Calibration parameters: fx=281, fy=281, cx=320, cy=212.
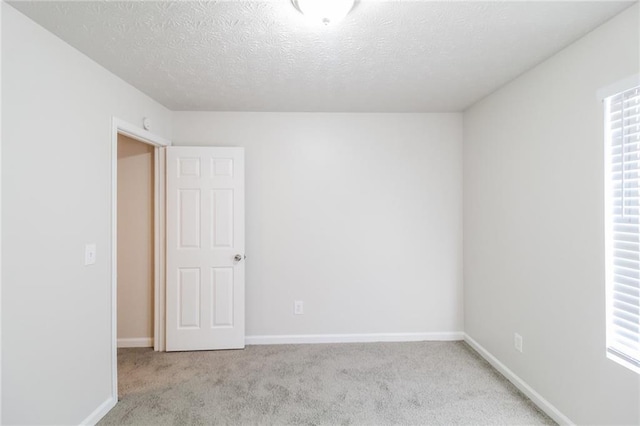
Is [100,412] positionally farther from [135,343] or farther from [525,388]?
[525,388]

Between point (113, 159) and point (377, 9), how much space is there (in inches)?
79.9

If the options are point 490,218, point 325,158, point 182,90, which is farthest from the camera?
point 325,158

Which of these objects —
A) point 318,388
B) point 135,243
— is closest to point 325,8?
point 318,388

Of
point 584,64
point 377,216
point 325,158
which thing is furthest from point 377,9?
point 377,216

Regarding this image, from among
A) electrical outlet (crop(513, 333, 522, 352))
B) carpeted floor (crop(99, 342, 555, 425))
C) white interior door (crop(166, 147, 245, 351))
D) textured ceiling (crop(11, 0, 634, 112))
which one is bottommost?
carpeted floor (crop(99, 342, 555, 425))

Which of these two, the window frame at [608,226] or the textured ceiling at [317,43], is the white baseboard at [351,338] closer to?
the window frame at [608,226]

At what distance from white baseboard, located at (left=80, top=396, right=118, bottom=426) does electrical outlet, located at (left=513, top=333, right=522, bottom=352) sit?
3076mm

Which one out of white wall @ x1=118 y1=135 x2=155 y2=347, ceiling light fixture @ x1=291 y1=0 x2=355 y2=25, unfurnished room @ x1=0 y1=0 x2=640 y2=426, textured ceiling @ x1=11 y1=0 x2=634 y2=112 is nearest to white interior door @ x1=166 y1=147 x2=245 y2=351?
unfurnished room @ x1=0 y1=0 x2=640 y2=426

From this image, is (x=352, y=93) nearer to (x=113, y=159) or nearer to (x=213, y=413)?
(x=113, y=159)

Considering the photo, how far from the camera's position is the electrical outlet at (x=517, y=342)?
7.17 feet

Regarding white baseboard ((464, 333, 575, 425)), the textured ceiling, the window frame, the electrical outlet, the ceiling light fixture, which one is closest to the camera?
the ceiling light fixture

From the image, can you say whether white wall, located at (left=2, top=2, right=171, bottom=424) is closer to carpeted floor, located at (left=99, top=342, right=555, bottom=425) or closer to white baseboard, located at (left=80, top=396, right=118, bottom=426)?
white baseboard, located at (left=80, top=396, right=118, bottom=426)

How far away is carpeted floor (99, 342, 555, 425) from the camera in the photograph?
6.26ft

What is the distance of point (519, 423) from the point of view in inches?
72.0
